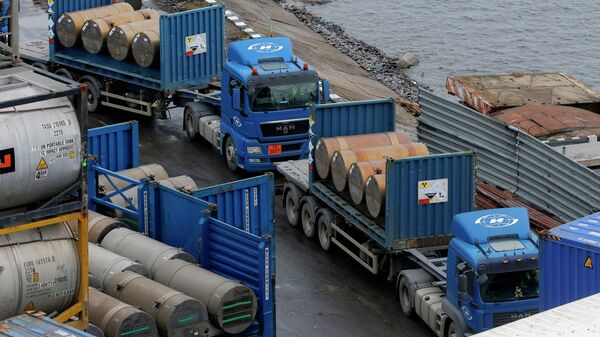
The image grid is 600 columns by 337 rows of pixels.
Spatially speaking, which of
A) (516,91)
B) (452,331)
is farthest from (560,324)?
(516,91)

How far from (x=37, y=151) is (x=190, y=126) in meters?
18.6

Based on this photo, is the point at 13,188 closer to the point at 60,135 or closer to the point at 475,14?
the point at 60,135

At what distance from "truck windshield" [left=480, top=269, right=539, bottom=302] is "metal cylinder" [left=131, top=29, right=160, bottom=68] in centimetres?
1480

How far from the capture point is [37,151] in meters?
19.3

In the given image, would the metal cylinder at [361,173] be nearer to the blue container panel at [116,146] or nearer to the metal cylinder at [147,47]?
the blue container panel at [116,146]

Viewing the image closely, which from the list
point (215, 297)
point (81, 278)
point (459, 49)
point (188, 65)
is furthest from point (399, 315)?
point (459, 49)

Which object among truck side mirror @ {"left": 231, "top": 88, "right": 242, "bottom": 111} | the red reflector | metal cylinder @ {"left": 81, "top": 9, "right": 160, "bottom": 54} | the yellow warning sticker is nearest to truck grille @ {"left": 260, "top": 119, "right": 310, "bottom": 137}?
the red reflector

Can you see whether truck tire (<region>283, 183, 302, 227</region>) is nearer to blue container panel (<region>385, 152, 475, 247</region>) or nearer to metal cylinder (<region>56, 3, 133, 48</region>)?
blue container panel (<region>385, 152, 475, 247</region>)

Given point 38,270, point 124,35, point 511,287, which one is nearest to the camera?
point 38,270

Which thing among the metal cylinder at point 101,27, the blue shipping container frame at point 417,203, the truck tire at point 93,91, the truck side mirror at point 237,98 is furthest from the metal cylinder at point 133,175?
the truck tire at point 93,91

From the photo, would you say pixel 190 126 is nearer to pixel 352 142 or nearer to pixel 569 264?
pixel 352 142

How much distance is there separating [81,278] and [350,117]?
12.1 m

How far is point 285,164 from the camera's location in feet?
111

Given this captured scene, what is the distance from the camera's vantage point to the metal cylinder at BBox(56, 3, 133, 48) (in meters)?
38.6
